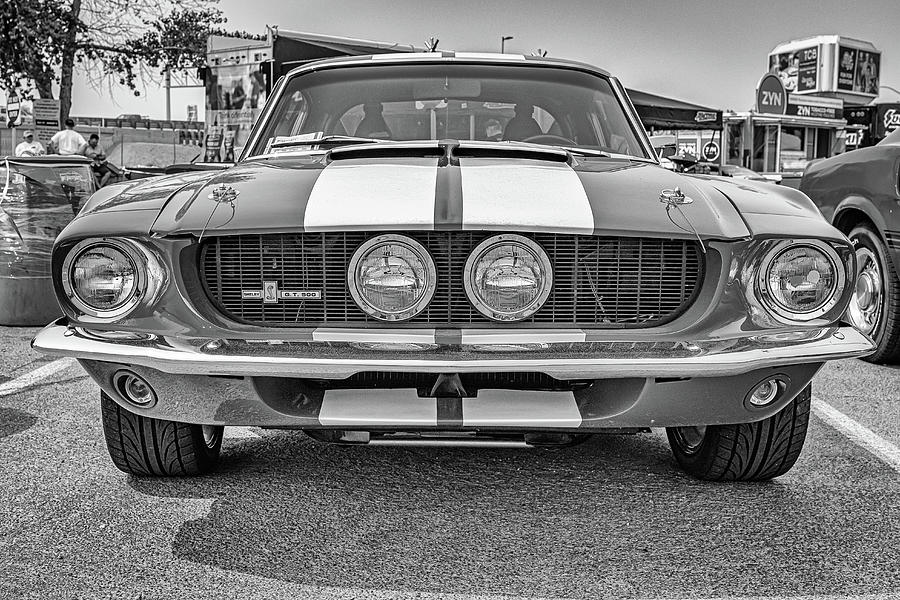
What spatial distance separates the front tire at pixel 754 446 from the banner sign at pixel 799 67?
5441cm

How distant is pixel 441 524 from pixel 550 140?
153cm

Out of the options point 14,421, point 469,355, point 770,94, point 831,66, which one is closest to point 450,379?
point 469,355

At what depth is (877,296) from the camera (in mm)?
5000

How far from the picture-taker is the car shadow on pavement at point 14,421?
3529 millimetres

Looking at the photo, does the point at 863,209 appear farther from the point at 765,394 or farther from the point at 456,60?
the point at 765,394

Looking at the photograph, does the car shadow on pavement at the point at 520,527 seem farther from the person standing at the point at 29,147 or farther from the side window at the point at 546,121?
the person standing at the point at 29,147

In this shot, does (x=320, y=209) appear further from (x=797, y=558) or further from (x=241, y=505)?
(x=797, y=558)

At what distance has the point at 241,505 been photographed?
2.68m

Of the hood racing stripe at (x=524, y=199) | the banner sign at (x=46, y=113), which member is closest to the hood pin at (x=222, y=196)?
the hood racing stripe at (x=524, y=199)

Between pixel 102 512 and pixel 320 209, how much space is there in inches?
42.8

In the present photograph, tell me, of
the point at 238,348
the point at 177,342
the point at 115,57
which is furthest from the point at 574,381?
the point at 115,57

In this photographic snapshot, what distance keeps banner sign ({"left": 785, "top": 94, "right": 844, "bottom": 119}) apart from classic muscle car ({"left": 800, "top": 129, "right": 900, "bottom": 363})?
82.4ft

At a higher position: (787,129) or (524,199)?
(787,129)

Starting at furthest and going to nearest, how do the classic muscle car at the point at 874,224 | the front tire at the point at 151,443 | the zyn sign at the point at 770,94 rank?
the zyn sign at the point at 770,94 < the classic muscle car at the point at 874,224 < the front tire at the point at 151,443
